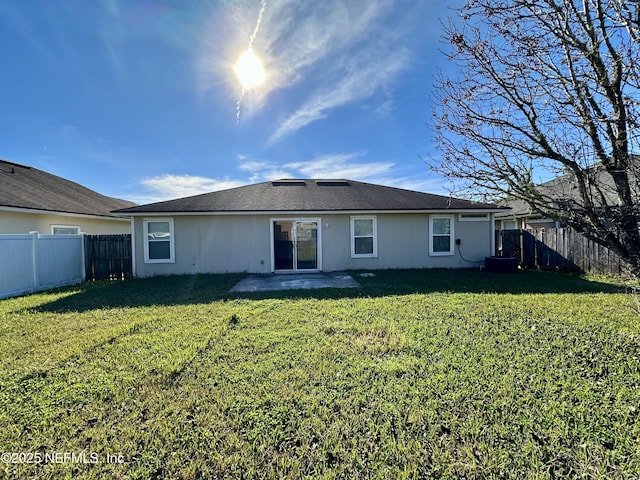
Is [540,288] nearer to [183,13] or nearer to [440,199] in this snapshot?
[440,199]

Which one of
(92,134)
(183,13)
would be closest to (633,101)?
(183,13)

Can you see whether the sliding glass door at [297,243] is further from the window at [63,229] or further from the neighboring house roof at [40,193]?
the window at [63,229]

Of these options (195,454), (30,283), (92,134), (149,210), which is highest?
(92,134)

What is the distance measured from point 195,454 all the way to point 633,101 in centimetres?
513

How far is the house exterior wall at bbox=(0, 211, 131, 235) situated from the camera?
9211 mm

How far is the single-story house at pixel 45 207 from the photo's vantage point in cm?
946

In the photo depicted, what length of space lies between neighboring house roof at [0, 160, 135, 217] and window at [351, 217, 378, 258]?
30.0 ft

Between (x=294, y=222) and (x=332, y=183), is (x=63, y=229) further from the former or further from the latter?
(x=332, y=183)

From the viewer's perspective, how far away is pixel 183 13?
23.0 ft

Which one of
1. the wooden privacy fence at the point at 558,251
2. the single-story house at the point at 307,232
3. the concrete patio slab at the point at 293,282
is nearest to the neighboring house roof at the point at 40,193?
the single-story house at the point at 307,232

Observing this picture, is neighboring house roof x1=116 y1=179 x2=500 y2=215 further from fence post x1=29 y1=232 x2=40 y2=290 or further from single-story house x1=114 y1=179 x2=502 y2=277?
fence post x1=29 y1=232 x2=40 y2=290

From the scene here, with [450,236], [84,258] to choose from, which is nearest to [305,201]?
[450,236]

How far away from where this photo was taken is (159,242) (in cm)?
1055

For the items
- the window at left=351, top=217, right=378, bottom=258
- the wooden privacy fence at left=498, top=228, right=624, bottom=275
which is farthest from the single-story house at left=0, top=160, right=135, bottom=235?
the wooden privacy fence at left=498, top=228, right=624, bottom=275
